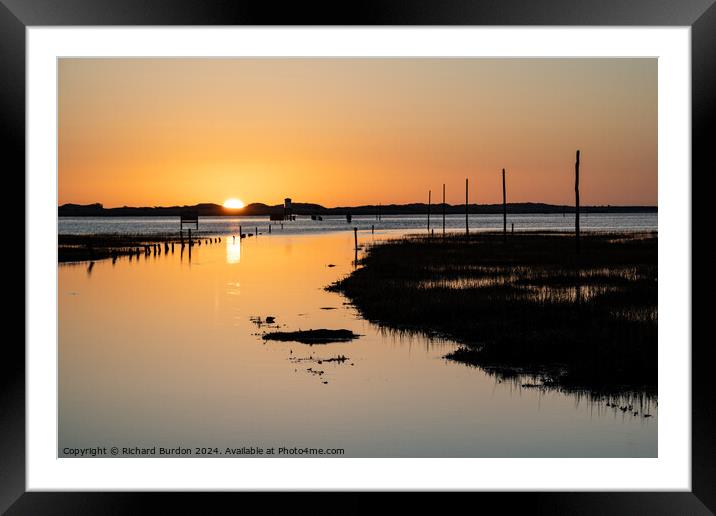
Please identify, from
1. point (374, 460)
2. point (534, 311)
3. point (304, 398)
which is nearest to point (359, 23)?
point (374, 460)

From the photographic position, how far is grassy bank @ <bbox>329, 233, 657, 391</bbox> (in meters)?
11.9

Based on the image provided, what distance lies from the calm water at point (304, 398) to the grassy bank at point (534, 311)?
985mm

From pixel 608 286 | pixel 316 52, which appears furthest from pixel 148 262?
pixel 316 52

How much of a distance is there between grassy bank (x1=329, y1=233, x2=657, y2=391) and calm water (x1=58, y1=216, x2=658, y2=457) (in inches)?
38.8

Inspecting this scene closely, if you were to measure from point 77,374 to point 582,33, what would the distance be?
36.7 ft

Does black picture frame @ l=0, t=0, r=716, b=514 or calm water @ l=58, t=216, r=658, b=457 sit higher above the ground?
black picture frame @ l=0, t=0, r=716, b=514

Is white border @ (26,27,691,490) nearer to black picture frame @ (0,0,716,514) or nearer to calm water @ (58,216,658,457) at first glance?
black picture frame @ (0,0,716,514)

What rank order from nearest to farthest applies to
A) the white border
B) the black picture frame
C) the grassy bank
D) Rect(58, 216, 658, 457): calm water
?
the black picture frame
the white border
Rect(58, 216, 658, 457): calm water
the grassy bank

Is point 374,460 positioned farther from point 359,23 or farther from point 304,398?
point 304,398

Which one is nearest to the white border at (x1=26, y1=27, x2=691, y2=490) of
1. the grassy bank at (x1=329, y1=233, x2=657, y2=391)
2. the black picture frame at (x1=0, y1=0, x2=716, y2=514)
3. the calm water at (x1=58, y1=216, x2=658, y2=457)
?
the black picture frame at (x1=0, y1=0, x2=716, y2=514)

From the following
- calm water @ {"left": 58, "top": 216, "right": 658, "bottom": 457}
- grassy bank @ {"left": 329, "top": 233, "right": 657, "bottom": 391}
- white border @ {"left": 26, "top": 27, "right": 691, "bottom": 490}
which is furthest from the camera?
grassy bank @ {"left": 329, "top": 233, "right": 657, "bottom": 391}

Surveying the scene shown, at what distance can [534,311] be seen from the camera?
17.2 m

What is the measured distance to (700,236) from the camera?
4.81 metres

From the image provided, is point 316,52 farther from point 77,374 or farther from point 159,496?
point 77,374
